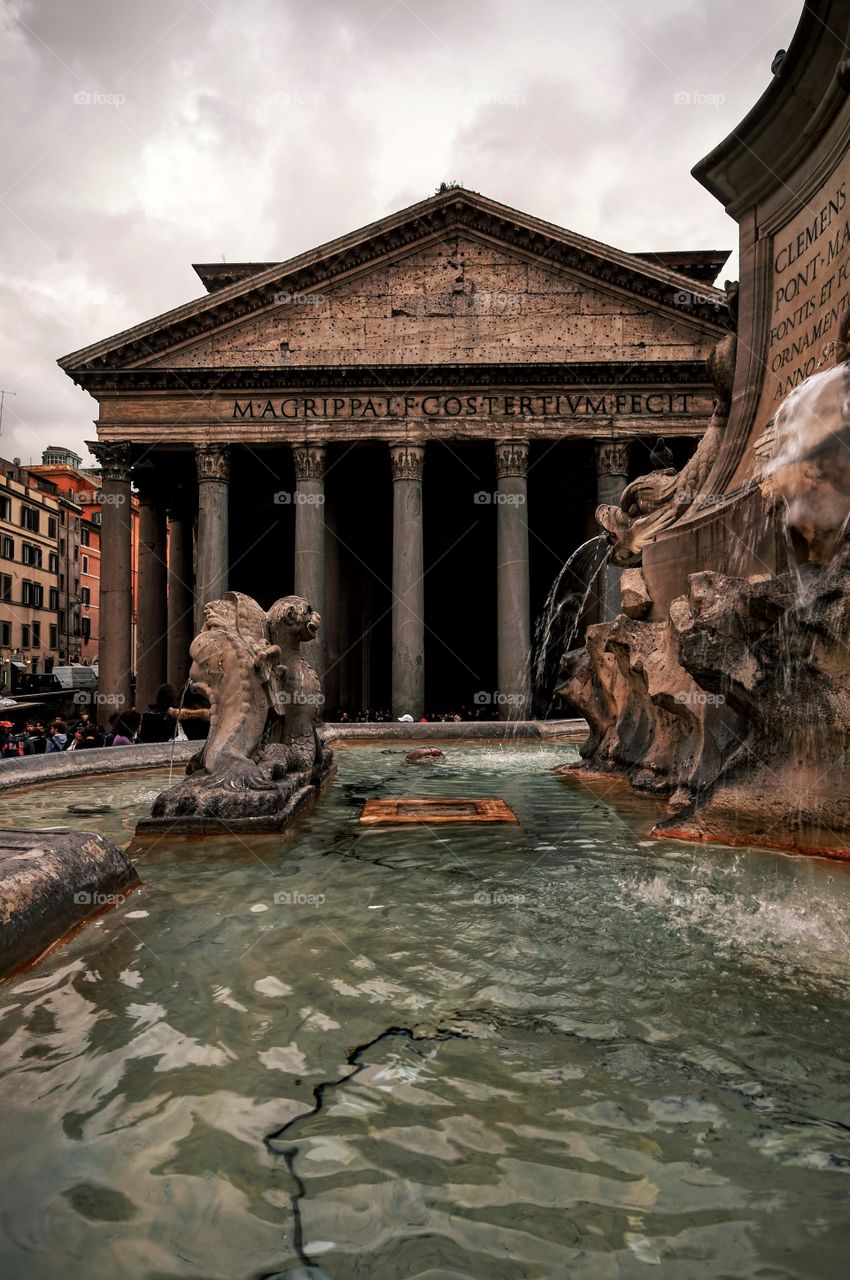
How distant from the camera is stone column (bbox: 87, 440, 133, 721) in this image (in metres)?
23.6

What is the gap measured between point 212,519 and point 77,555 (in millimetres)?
33502

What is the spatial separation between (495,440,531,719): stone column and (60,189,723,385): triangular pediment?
117 inches

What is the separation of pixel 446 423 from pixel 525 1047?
22447 millimetres

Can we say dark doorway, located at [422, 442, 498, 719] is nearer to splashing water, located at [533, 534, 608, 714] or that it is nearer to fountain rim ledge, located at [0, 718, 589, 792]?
splashing water, located at [533, 534, 608, 714]

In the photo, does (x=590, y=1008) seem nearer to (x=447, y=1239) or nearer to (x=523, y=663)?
(x=447, y=1239)

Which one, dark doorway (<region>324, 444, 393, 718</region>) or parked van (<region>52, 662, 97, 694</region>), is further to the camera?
parked van (<region>52, 662, 97, 694</region>)

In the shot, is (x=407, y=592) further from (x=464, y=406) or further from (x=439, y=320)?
(x=439, y=320)

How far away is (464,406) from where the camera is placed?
76.4 feet

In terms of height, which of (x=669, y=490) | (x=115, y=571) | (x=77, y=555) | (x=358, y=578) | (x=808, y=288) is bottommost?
(x=669, y=490)

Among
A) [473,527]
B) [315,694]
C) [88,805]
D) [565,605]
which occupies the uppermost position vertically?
[473,527]

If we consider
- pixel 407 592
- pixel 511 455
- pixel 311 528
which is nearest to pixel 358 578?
pixel 311 528

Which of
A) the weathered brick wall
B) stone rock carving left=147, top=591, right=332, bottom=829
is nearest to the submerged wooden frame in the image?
stone rock carving left=147, top=591, right=332, bottom=829

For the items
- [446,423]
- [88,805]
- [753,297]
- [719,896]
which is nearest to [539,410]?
[446,423]

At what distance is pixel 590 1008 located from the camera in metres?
2.39
